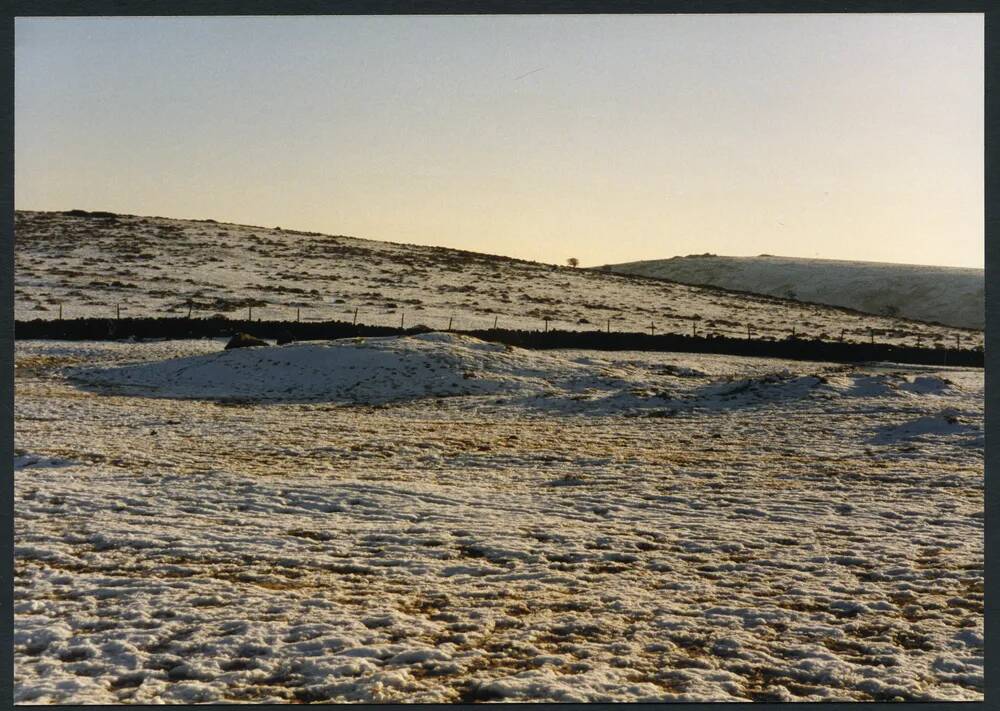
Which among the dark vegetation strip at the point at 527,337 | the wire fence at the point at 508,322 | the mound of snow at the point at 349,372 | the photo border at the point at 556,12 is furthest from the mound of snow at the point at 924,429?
the wire fence at the point at 508,322

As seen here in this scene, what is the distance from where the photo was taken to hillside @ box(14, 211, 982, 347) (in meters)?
45.9

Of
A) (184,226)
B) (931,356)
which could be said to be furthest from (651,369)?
(184,226)

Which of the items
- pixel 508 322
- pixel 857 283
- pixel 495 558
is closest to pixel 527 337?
pixel 508 322

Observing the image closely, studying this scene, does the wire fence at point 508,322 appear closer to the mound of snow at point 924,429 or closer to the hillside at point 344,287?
the hillside at point 344,287

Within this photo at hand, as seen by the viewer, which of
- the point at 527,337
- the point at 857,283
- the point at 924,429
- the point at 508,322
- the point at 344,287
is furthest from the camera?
the point at 857,283

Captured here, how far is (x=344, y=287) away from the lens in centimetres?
5419

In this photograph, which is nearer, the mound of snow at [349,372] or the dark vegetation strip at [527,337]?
the mound of snow at [349,372]

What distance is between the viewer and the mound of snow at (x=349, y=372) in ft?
77.8

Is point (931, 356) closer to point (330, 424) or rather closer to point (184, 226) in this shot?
point (330, 424)

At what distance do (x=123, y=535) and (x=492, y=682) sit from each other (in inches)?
188

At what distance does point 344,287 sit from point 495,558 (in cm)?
4727

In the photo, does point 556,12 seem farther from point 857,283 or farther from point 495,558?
point 857,283

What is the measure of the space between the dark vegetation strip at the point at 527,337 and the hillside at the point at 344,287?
5971 mm

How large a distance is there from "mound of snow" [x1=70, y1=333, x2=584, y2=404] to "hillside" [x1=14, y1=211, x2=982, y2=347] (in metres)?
15.2
